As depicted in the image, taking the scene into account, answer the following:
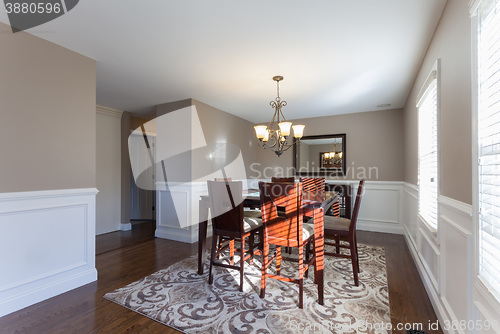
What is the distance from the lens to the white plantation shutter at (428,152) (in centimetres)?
206

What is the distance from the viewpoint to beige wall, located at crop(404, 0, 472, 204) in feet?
4.28

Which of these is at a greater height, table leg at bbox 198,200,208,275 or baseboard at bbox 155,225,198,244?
table leg at bbox 198,200,208,275

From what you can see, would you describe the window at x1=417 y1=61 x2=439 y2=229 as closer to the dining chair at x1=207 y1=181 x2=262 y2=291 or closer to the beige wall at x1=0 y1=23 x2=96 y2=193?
the dining chair at x1=207 y1=181 x2=262 y2=291

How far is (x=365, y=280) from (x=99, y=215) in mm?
4431

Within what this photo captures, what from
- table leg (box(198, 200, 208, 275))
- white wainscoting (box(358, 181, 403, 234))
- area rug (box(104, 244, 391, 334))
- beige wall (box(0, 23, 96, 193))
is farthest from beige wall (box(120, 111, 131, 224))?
white wainscoting (box(358, 181, 403, 234))

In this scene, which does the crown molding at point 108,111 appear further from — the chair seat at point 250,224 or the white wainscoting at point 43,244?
the chair seat at point 250,224

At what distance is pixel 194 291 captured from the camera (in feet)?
7.22

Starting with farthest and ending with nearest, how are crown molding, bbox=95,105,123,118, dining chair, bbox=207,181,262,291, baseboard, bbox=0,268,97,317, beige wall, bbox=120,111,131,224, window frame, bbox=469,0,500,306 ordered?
beige wall, bbox=120,111,131,224 < crown molding, bbox=95,105,123,118 < dining chair, bbox=207,181,262,291 < baseboard, bbox=0,268,97,317 < window frame, bbox=469,0,500,306

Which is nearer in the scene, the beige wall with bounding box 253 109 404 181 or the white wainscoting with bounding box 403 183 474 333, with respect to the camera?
the white wainscoting with bounding box 403 183 474 333

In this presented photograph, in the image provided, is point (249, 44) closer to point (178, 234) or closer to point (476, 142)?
point (476, 142)

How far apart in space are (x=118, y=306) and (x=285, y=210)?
1.68 metres

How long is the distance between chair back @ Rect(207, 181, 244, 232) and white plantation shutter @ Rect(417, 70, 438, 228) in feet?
Answer: 5.81

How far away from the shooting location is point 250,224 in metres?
2.45

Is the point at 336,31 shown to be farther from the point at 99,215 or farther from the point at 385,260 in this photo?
the point at 99,215
